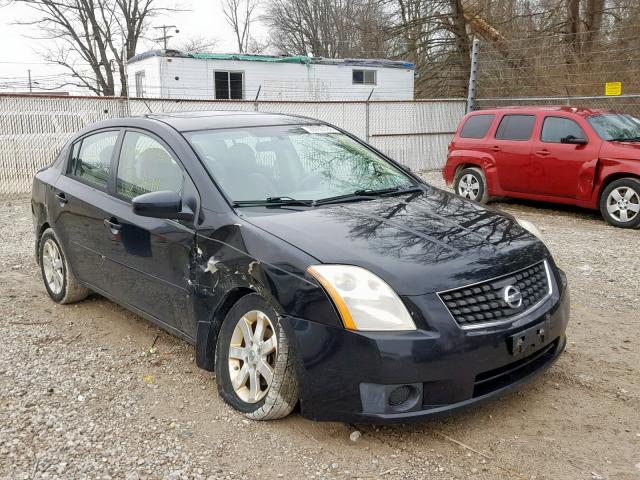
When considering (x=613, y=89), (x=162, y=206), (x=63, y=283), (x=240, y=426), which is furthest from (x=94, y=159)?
(x=613, y=89)

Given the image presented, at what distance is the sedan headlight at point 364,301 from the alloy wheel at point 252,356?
0.44 metres

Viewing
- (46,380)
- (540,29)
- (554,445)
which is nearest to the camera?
(554,445)

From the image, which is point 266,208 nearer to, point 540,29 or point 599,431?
point 599,431

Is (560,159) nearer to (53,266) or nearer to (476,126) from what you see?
(476,126)

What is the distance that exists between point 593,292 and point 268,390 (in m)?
3.66

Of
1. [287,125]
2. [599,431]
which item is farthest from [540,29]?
[599,431]

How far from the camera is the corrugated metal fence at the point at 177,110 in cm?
1227

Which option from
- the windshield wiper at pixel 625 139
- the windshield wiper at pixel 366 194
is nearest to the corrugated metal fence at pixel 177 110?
the windshield wiper at pixel 625 139

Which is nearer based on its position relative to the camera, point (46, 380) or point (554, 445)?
point (554, 445)

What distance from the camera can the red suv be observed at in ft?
28.5

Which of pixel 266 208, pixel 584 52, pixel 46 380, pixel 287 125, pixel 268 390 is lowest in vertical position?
pixel 46 380

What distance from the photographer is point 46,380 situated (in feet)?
12.9

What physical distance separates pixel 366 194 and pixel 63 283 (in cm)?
281

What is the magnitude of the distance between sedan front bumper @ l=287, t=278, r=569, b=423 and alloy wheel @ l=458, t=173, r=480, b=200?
26.3ft
